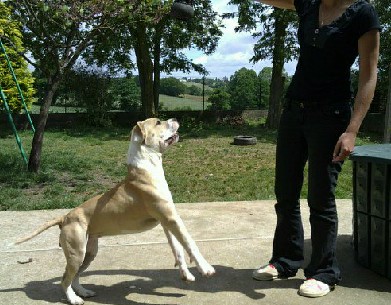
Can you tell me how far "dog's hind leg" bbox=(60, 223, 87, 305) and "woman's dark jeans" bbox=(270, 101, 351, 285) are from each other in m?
1.57

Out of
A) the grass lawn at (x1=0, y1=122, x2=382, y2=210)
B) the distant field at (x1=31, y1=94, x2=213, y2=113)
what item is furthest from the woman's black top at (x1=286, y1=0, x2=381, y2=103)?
the distant field at (x1=31, y1=94, x2=213, y2=113)

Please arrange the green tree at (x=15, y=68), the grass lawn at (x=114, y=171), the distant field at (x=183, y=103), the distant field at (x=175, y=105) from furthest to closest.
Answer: the distant field at (x=183, y=103) → the distant field at (x=175, y=105) → the green tree at (x=15, y=68) → the grass lawn at (x=114, y=171)

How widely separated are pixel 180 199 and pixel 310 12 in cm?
460

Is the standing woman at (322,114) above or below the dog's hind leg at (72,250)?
above

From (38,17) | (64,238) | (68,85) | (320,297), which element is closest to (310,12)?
(320,297)

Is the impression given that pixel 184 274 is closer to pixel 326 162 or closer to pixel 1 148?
pixel 326 162

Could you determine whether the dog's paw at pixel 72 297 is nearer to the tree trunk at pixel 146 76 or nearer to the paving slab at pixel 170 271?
the paving slab at pixel 170 271

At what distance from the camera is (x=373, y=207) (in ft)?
12.2

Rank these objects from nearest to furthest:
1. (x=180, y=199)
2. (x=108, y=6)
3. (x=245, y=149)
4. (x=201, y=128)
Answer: (x=180, y=199), (x=108, y=6), (x=245, y=149), (x=201, y=128)

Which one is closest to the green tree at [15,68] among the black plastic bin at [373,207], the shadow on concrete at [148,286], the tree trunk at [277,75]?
the tree trunk at [277,75]

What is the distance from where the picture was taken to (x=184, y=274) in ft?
10.9

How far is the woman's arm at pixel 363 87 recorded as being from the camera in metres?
3.10

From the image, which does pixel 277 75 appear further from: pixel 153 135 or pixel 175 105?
pixel 153 135

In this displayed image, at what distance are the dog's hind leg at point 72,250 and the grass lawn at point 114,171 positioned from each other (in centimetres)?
325
